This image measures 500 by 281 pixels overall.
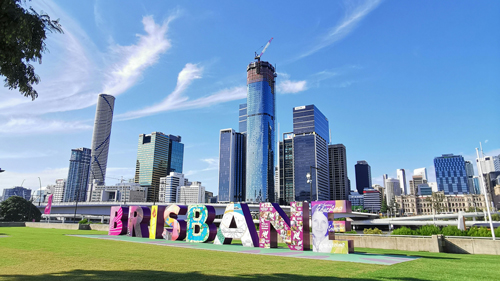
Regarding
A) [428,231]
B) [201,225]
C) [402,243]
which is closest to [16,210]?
[201,225]

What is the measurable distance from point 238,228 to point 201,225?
4.71 m

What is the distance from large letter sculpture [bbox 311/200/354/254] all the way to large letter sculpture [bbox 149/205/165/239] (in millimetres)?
18185

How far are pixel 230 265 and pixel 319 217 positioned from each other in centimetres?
1086

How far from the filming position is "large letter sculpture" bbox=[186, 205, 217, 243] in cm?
2930

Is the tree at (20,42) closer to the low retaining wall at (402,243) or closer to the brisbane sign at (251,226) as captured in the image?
the brisbane sign at (251,226)

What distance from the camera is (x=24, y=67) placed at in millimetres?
10891

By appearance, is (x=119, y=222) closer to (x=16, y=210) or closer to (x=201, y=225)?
(x=201, y=225)

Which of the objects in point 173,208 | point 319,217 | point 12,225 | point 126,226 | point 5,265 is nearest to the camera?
point 5,265

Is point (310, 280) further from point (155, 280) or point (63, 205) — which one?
point (63, 205)

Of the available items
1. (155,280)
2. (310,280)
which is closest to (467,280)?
(310,280)

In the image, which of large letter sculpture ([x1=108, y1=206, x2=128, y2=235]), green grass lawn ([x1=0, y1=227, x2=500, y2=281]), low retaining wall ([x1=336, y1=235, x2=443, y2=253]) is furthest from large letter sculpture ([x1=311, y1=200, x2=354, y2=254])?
large letter sculpture ([x1=108, y1=206, x2=128, y2=235])

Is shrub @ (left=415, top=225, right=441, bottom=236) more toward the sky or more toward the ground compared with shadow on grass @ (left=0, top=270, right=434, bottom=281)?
more toward the sky

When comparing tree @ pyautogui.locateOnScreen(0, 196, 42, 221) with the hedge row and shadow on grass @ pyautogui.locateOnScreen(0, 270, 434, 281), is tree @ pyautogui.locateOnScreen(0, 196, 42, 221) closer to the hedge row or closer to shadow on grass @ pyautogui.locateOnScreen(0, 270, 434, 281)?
shadow on grass @ pyautogui.locateOnScreen(0, 270, 434, 281)

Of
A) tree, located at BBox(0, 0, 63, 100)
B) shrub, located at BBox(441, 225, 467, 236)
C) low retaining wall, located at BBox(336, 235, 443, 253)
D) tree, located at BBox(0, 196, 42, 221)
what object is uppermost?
tree, located at BBox(0, 0, 63, 100)
